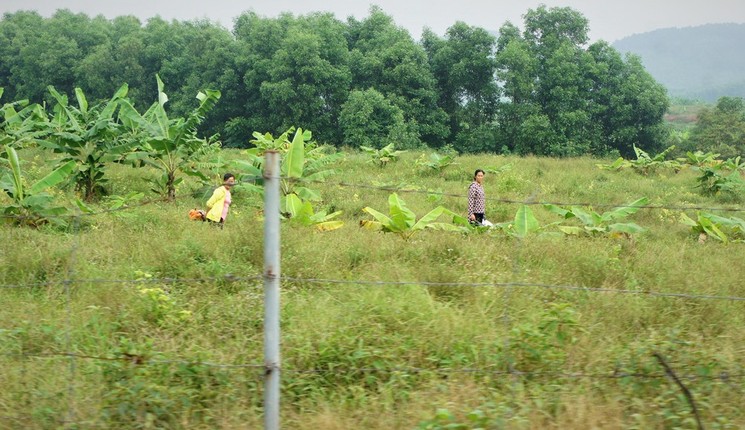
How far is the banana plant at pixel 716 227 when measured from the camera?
27.0ft

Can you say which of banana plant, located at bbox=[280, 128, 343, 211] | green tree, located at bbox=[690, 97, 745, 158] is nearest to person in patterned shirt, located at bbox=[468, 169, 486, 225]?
banana plant, located at bbox=[280, 128, 343, 211]

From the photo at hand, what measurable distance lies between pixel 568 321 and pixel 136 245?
14.7 ft

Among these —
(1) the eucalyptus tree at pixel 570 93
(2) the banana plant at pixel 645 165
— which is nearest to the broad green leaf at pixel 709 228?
(2) the banana plant at pixel 645 165

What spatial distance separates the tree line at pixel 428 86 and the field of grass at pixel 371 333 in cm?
2359

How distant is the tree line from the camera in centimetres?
3234

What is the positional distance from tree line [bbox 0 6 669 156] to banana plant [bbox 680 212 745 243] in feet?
69.6

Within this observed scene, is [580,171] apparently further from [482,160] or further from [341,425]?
[341,425]

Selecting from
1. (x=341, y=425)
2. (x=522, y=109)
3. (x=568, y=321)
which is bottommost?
(x=341, y=425)

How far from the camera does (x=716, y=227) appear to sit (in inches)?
344

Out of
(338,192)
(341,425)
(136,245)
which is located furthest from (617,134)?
(341,425)

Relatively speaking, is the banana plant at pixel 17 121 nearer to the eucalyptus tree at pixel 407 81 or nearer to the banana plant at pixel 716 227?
the banana plant at pixel 716 227

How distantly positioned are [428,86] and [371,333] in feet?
104

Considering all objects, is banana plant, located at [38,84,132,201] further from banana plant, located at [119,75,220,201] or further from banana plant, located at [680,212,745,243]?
banana plant, located at [680,212,745,243]

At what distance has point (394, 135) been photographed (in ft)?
97.0
